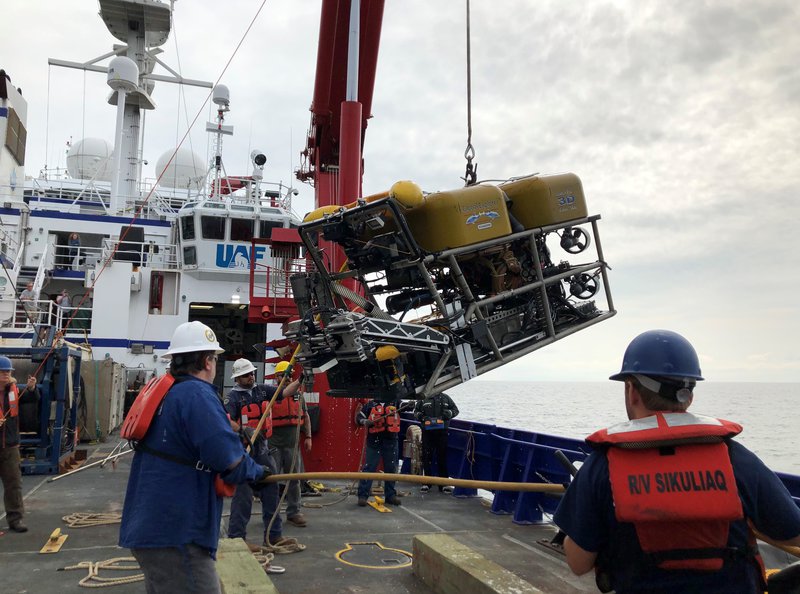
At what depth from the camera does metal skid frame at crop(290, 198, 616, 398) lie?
5.24m

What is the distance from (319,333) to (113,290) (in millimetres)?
15068

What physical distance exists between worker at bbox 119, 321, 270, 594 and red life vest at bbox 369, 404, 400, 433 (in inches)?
227

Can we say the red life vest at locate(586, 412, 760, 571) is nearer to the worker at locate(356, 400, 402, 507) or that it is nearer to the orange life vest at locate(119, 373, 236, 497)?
the orange life vest at locate(119, 373, 236, 497)

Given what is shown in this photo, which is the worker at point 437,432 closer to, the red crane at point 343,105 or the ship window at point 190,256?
the red crane at point 343,105

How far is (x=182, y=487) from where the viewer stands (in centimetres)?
281

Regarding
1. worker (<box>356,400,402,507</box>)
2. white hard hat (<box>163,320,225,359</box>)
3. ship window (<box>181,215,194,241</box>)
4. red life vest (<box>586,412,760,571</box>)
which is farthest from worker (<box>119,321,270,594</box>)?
ship window (<box>181,215,194,241</box>)

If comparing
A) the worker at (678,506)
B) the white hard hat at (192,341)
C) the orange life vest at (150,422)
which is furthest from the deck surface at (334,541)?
the worker at (678,506)

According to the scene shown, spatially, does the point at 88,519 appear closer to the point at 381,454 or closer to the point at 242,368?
the point at 242,368

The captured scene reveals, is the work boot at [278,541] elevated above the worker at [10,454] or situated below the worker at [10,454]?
below

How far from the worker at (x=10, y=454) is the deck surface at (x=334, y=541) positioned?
20 centimetres

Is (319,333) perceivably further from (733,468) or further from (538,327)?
(733,468)

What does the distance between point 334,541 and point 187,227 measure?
15114mm

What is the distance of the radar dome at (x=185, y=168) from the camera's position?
32156 mm

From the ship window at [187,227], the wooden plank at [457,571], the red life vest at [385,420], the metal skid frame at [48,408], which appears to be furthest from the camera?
the ship window at [187,227]
